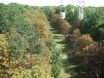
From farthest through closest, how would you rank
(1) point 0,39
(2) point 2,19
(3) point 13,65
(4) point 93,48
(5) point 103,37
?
(2) point 2,19
(5) point 103,37
(4) point 93,48
(1) point 0,39
(3) point 13,65

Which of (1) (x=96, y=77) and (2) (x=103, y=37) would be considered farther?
(2) (x=103, y=37)

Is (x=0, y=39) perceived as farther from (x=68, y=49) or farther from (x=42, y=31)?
(x=68, y=49)

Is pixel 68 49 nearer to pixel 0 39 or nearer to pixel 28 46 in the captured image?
pixel 28 46

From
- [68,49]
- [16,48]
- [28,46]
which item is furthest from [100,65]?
[68,49]

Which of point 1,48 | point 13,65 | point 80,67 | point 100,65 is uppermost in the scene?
point 1,48

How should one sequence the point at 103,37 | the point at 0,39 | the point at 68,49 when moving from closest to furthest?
the point at 0,39 < the point at 103,37 < the point at 68,49

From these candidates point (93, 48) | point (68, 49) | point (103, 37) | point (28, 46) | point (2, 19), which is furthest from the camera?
point (68, 49)

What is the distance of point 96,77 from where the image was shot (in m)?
35.1

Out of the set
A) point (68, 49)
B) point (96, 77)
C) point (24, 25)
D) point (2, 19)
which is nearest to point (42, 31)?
point (24, 25)

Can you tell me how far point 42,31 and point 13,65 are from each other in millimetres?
21408

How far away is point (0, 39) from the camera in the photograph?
3003 cm

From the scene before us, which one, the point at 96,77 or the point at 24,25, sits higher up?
the point at 24,25

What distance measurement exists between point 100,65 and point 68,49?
25.1 metres

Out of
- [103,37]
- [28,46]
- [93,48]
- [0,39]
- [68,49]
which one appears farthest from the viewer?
[68,49]
